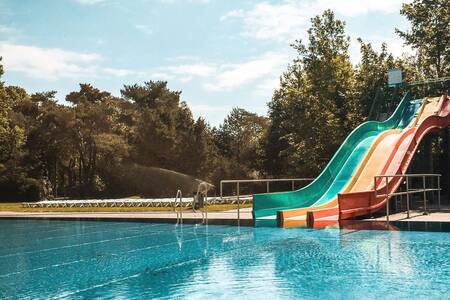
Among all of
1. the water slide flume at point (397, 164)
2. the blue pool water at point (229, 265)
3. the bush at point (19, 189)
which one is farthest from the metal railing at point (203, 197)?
the bush at point (19, 189)

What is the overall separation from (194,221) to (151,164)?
30367 millimetres

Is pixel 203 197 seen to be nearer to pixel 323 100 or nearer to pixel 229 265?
pixel 229 265

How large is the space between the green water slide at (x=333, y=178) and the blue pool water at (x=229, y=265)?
215cm

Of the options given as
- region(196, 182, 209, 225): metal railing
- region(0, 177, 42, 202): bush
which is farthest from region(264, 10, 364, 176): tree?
region(0, 177, 42, 202): bush

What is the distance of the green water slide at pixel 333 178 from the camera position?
16.5m

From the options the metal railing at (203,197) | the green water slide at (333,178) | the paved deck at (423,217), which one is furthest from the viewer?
the green water slide at (333,178)

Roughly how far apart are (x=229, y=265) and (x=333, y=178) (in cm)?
1066

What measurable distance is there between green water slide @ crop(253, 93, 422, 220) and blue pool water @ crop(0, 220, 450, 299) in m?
2.15

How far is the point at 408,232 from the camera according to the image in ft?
40.8

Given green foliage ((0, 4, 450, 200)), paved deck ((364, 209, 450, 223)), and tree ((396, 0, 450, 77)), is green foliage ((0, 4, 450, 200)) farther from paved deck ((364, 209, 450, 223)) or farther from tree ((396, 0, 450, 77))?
paved deck ((364, 209, 450, 223))

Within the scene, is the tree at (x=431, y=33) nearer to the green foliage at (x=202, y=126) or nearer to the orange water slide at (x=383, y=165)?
the green foliage at (x=202, y=126)

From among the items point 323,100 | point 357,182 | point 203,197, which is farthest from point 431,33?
point 203,197

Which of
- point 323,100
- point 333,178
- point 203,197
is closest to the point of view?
point 203,197

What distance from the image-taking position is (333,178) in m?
18.9
